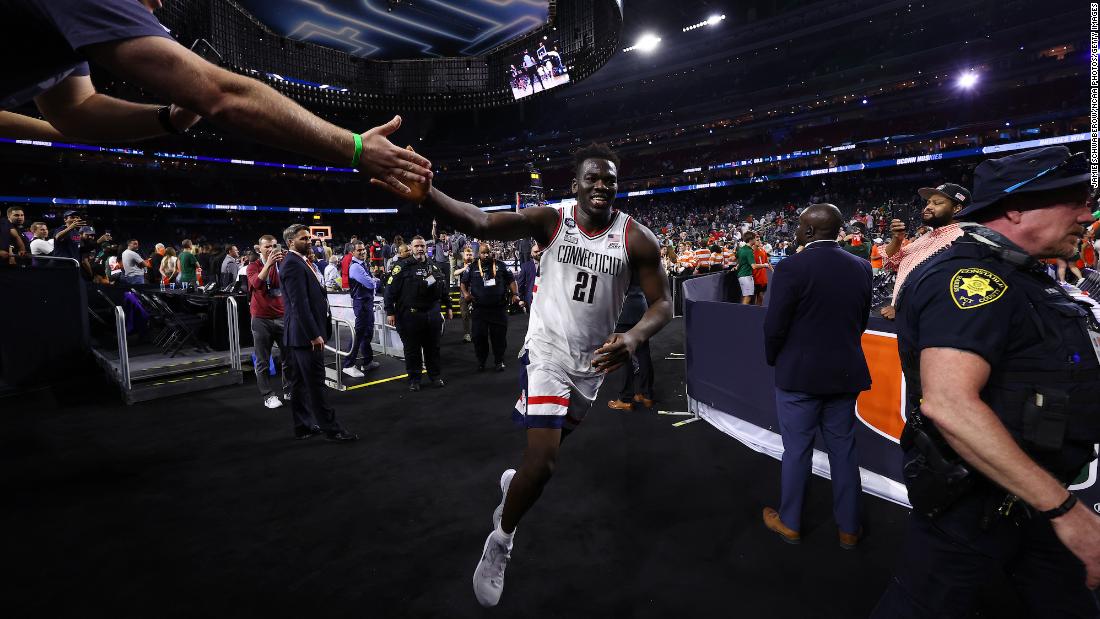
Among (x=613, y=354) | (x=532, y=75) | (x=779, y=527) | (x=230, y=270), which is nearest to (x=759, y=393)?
(x=779, y=527)

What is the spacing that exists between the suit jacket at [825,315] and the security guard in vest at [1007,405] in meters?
1.52

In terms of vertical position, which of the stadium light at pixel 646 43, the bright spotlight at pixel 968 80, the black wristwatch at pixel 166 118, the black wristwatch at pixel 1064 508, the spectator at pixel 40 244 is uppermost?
the stadium light at pixel 646 43

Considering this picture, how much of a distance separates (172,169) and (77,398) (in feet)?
111

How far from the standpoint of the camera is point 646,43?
39500 mm

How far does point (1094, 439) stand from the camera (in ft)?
5.23

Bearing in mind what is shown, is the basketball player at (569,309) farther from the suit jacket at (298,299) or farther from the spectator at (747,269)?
the spectator at (747,269)

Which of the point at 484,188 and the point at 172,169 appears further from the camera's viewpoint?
the point at 484,188

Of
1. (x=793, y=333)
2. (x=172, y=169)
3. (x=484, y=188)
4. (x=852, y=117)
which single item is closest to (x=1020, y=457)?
(x=793, y=333)

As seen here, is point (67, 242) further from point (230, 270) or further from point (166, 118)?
point (166, 118)

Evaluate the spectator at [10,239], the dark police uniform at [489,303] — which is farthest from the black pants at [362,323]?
the spectator at [10,239]

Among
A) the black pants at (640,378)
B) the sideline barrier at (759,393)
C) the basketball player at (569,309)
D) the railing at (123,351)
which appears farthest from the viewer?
the railing at (123,351)

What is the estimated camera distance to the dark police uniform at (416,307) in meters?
7.73

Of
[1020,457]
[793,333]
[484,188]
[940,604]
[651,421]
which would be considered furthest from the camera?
[484,188]

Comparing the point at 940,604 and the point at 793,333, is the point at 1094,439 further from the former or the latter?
the point at 793,333
